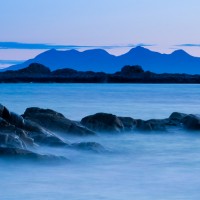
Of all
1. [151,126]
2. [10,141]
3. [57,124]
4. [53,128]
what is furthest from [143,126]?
[10,141]

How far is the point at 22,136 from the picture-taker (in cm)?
1650

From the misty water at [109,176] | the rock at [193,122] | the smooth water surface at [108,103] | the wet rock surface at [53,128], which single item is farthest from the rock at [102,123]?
the smooth water surface at [108,103]

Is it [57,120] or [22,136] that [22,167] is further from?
[57,120]

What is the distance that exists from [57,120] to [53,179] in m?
6.31

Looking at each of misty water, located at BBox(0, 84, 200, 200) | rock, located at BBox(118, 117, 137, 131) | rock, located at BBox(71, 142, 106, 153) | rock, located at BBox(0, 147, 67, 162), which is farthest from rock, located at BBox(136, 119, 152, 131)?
rock, located at BBox(0, 147, 67, 162)

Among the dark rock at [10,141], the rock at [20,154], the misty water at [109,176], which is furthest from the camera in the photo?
the dark rock at [10,141]

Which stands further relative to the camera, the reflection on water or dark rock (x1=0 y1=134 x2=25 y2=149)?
dark rock (x1=0 y1=134 x2=25 y2=149)

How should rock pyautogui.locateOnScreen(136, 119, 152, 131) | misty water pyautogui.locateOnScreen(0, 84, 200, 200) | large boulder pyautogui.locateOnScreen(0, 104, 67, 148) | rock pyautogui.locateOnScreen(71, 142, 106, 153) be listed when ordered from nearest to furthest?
misty water pyautogui.locateOnScreen(0, 84, 200, 200), large boulder pyautogui.locateOnScreen(0, 104, 67, 148), rock pyautogui.locateOnScreen(71, 142, 106, 153), rock pyautogui.locateOnScreen(136, 119, 152, 131)

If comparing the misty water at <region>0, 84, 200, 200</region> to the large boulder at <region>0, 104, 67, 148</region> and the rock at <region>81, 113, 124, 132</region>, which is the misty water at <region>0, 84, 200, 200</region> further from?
the rock at <region>81, 113, 124, 132</region>

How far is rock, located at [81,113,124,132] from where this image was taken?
2189 centimetres

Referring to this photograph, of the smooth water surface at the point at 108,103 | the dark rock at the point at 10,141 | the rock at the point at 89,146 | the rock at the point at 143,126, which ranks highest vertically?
the dark rock at the point at 10,141

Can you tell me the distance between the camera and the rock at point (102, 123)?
71.8 feet

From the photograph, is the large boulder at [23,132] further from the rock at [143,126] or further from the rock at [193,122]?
the rock at [193,122]

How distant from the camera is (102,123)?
22.1m
